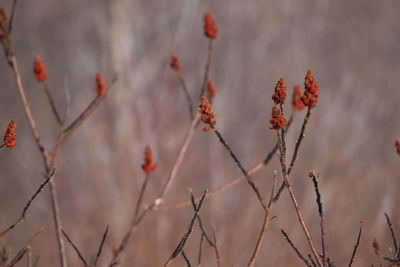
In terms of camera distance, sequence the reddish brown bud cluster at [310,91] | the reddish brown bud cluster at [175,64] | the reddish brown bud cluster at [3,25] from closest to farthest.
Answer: the reddish brown bud cluster at [310,91] → the reddish brown bud cluster at [3,25] → the reddish brown bud cluster at [175,64]

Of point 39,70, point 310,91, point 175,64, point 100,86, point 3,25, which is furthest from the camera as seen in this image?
point 175,64

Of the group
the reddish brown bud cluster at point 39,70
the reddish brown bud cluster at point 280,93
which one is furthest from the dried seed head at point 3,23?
the reddish brown bud cluster at point 280,93

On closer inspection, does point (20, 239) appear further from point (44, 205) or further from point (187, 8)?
point (187, 8)

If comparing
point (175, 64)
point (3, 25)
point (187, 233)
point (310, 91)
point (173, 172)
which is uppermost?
point (175, 64)

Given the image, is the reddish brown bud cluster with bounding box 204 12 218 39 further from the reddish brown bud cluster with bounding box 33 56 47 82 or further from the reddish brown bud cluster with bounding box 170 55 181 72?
the reddish brown bud cluster with bounding box 33 56 47 82

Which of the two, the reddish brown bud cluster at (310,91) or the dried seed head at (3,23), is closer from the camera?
the reddish brown bud cluster at (310,91)

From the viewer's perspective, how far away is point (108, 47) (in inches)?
253

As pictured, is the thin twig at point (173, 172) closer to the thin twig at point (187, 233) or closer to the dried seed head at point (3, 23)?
the thin twig at point (187, 233)

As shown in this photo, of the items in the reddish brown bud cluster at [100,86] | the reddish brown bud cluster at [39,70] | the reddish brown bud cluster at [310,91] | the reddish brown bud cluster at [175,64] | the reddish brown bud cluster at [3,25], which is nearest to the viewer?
the reddish brown bud cluster at [310,91]

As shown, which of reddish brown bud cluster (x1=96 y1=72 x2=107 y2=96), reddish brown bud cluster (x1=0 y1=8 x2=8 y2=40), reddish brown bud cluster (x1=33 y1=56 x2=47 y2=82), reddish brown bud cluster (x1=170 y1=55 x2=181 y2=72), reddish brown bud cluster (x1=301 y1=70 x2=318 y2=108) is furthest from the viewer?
reddish brown bud cluster (x1=170 y1=55 x2=181 y2=72)

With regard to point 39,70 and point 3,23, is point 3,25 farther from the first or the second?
point 39,70

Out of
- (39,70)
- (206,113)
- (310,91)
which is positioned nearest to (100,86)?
(39,70)

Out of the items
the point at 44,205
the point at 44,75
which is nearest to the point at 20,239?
the point at 44,205

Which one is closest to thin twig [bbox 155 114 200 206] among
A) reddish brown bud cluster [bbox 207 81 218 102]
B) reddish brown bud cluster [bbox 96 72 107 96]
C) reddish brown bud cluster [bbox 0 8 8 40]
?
reddish brown bud cluster [bbox 207 81 218 102]
